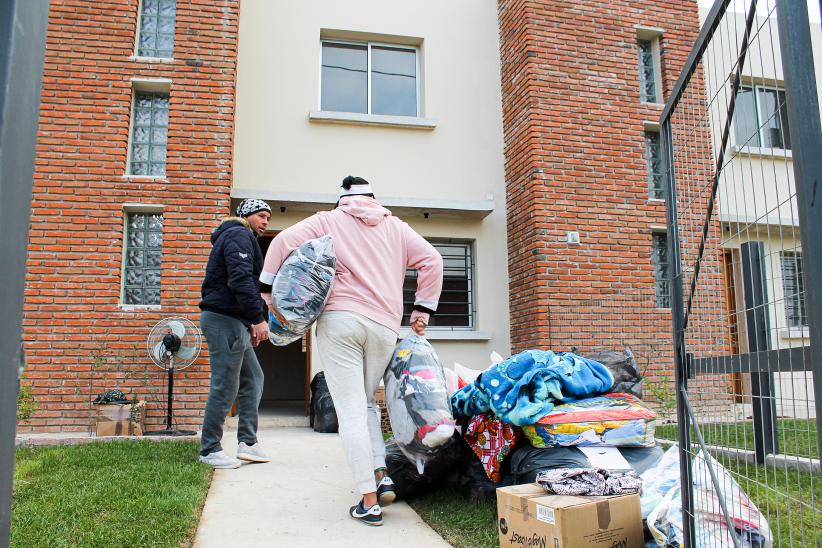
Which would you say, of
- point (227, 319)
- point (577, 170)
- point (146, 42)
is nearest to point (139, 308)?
point (227, 319)

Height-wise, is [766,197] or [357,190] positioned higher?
[357,190]

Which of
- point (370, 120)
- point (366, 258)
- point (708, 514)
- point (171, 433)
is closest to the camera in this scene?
point (708, 514)

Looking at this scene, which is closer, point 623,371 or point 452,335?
point 623,371

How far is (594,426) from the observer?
3.14 m

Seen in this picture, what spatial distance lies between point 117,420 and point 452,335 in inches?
164

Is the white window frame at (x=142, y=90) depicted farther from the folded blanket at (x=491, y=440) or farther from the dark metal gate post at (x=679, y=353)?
the dark metal gate post at (x=679, y=353)

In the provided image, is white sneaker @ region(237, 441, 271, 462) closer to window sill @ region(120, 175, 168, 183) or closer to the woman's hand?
the woman's hand

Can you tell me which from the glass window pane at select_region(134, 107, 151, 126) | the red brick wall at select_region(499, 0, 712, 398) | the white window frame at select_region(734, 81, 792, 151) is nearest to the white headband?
the white window frame at select_region(734, 81, 792, 151)

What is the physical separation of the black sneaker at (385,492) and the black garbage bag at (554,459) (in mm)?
639

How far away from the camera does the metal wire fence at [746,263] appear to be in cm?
142

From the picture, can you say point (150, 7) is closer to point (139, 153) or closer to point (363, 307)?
point (139, 153)

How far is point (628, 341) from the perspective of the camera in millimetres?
8000

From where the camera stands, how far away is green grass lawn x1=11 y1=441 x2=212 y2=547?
107 inches

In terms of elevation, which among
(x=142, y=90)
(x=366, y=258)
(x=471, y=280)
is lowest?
(x=366, y=258)
